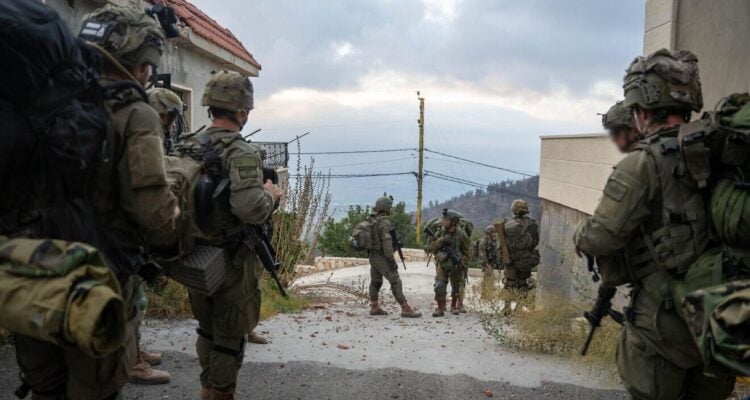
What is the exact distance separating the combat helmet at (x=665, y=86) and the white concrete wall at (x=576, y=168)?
3953mm

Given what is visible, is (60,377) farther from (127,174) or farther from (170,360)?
(170,360)

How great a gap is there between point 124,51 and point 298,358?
10.3 ft

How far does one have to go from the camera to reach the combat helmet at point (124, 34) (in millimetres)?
2348

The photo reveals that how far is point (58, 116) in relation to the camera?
183 cm

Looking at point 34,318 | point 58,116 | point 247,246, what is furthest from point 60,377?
point 247,246

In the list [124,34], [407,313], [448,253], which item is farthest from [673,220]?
[448,253]

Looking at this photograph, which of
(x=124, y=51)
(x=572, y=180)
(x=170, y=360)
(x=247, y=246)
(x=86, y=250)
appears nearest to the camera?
(x=86, y=250)

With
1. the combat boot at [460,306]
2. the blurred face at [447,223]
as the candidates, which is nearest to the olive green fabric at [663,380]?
the blurred face at [447,223]

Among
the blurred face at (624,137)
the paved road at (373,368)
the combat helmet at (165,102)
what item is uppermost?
the combat helmet at (165,102)

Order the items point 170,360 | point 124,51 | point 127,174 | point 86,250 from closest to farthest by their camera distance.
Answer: point 86,250 < point 127,174 < point 124,51 < point 170,360

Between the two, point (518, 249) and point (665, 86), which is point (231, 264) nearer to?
point (665, 86)

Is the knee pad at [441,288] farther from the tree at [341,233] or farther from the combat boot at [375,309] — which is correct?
the tree at [341,233]

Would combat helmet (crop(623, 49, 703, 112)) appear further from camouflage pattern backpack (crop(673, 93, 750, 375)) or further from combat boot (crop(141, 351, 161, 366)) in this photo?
combat boot (crop(141, 351, 161, 366))

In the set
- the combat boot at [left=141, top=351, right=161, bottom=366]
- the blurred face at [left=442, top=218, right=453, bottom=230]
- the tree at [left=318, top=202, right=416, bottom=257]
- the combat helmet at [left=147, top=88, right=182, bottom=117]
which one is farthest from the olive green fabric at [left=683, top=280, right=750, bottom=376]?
the tree at [left=318, top=202, right=416, bottom=257]
